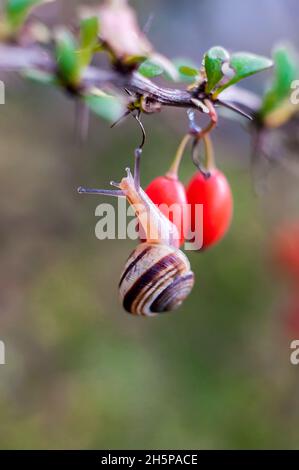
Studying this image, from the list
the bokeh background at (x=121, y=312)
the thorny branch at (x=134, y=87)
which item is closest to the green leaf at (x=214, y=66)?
the thorny branch at (x=134, y=87)

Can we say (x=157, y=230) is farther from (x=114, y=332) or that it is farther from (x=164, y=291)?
(x=114, y=332)

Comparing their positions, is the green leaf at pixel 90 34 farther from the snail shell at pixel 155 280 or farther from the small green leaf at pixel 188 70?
the snail shell at pixel 155 280

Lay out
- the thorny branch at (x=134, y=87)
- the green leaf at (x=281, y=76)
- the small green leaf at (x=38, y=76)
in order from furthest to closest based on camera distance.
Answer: the green leaf at (x=281, y=76) → the small green leaf at (x=38, y=76) → the thorny branch at (x=134, y=87)

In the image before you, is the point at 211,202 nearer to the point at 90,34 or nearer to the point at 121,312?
the point at 90,34

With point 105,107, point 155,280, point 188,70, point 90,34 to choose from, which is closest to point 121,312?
point 105,107

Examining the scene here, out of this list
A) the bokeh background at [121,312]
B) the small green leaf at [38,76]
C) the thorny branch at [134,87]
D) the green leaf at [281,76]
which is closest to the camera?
the thorny branch at [134,87]

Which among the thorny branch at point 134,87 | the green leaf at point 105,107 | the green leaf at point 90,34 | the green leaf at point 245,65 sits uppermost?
the green leaf at point 105,107

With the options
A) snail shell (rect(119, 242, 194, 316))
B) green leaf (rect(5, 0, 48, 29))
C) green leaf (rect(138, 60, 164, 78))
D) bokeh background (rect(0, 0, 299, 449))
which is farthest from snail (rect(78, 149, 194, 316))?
bokeh background (rect(0, 0, 299, 449))
